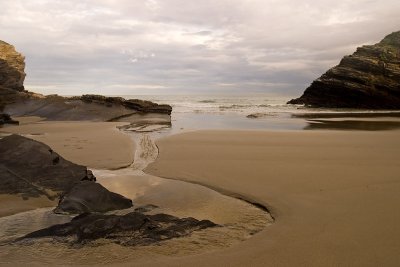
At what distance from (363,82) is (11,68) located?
106ft

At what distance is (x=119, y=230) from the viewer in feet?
12.0

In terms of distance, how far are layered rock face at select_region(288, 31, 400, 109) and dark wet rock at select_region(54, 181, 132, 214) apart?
3510 centimetres

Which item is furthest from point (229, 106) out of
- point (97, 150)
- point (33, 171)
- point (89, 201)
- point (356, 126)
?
point (89, 201)

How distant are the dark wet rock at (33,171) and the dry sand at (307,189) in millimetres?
1987

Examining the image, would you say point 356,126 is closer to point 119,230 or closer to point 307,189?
point 307,189

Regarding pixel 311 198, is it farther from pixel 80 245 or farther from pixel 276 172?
pixel 80 245

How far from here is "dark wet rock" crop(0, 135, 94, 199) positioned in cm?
512

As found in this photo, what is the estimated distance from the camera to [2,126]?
17.0 meters

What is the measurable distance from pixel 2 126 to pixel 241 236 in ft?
54.4

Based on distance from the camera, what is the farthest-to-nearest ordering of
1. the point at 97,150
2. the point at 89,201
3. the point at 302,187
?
1. the point at 97,150
2. the point at 302,187
3. the point at 89,201

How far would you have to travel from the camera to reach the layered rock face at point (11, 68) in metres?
26.8

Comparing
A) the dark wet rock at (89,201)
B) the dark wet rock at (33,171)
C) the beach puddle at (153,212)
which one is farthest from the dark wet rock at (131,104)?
the dark wet rock at (89,201)

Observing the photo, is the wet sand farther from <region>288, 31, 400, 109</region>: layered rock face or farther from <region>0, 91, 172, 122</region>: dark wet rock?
<region>288, 31, 400, 109</region>: layered rock face

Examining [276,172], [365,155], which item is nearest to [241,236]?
[276,172]
